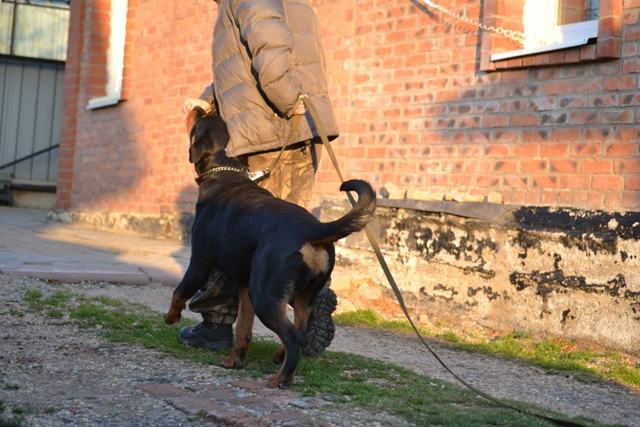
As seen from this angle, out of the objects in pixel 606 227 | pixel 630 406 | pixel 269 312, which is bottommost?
pixel 630 406

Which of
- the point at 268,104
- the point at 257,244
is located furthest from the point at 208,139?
the point at 257,244

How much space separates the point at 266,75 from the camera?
171 inches

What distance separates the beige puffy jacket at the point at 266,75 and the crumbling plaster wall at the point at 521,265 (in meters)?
2.26

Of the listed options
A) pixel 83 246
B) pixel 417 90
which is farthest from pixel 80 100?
pixel 417 90

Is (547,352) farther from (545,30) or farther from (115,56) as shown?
(115,56)

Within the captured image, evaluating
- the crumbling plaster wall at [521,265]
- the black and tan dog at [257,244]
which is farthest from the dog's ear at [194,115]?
the crumbling plaster wall at [521,265]

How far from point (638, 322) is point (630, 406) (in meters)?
1.17

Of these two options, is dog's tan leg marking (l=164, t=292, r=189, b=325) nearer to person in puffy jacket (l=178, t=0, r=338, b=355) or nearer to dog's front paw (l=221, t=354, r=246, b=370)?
person in puffy jacket (l=178, t=0, r=338, b=355)

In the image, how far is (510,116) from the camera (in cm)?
675

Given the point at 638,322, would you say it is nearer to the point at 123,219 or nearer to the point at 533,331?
the point at 533,331

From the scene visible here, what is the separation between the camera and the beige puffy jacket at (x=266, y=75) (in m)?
4.37

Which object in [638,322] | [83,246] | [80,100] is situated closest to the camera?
[638,322]

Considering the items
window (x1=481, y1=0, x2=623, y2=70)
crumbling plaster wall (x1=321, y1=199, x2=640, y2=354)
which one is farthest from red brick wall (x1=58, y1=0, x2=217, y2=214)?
window (x1=481, y1=0, x2=623, y2=70)

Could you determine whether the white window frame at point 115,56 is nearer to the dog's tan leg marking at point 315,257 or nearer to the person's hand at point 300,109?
the person's hand at point 300,109
